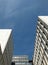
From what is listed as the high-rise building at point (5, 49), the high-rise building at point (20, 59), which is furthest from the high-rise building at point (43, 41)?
the high-rise building at point (20, 59)

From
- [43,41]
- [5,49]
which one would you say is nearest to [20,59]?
[5,49]

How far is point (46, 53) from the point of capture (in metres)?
79.2

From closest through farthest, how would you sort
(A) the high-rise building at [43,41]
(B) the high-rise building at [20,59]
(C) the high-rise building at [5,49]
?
1. (A) the high-rise building at [43,41]
2. (C) the high-rise building at [5,49]
3. (B) the high-rise building at [20,59]

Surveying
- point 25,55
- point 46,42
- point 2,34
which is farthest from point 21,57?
point 46,42

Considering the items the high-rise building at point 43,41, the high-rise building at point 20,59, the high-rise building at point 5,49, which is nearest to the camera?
the high-rise building at point 43,41

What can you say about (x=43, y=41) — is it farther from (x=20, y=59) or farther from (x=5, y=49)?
(x=20, y=59)

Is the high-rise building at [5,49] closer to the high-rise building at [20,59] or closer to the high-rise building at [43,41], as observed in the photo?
the high-rise building at [43,41]

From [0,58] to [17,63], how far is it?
3527 inches

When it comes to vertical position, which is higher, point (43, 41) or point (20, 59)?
point (43, 41)

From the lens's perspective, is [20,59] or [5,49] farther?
[20,59]

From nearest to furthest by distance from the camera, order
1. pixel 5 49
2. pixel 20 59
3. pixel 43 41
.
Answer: pixel 43 41 < pixel 5 49 < pixel 20 59

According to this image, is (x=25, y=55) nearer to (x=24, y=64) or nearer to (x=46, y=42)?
(x=24, y=64)

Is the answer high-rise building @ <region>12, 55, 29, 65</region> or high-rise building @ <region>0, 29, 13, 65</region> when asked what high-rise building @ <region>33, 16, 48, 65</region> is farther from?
high-rise building @ <region>12, 55, 29, 65</region>

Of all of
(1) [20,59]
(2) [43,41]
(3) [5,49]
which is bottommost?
(1) [20,59]
